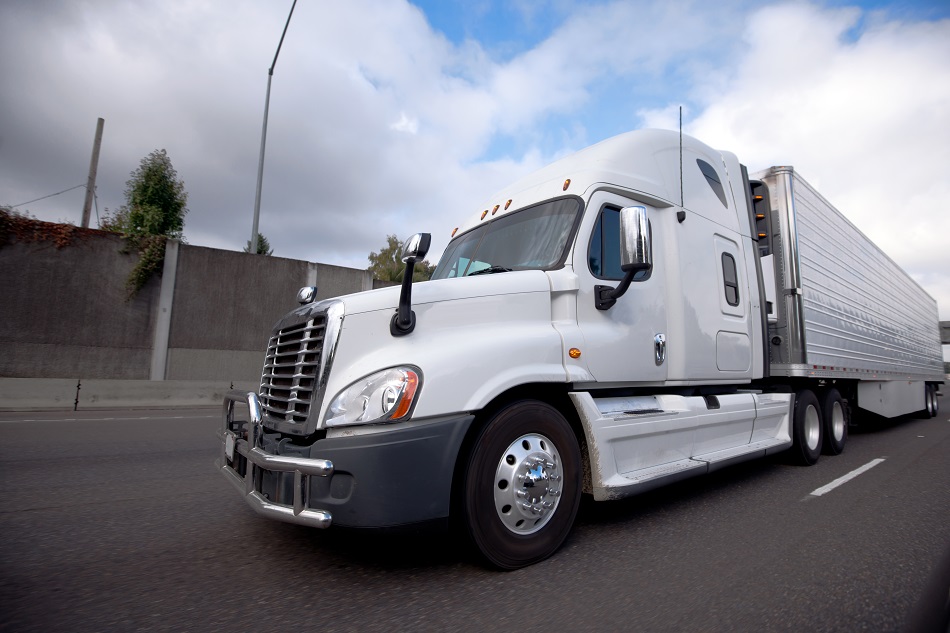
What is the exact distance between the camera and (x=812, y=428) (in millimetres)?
6188

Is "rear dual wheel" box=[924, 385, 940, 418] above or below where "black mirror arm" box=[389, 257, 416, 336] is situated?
below

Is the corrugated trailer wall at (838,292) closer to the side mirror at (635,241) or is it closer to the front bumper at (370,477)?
the side mirror at (635,241)

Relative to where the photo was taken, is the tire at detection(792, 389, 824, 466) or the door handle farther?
the tire at detection(792, 389, 824, 466)

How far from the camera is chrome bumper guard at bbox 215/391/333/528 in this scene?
240cm

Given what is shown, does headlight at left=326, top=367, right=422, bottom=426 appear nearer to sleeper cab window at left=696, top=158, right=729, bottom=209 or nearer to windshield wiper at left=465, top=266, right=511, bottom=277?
windshield wiper at left=465, top=266, right=511, bottom=277

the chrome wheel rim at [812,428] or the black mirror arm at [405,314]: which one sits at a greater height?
the black mirror arm at [405,314]

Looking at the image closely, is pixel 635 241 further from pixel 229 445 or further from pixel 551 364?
pixel 229 445

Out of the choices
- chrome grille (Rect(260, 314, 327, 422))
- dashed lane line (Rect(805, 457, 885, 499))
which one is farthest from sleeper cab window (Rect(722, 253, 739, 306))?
chrome grille (Rect(260, 314, 327, 422))

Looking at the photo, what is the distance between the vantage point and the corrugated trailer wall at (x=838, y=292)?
5.94 metres

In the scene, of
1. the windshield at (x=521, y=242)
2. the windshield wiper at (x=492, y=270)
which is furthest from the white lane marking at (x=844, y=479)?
the windshield wiper at (x=492, y=270)

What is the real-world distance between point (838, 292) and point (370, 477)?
23.4ft

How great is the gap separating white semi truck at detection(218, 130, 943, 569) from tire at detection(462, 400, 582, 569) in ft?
0.04

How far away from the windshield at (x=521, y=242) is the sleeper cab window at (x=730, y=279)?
213 centimetres

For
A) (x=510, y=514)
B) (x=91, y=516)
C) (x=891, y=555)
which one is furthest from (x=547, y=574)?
(x=91, y=516)
